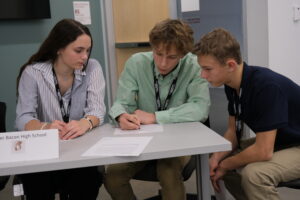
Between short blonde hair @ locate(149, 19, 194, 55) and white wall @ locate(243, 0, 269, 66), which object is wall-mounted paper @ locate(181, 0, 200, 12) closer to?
white wall @ locate(243, 0, 269, 66)

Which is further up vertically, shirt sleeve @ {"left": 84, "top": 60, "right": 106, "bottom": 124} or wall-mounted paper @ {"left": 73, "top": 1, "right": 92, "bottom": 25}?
wall-mounted paper @ {"left": 73, "top": 1, "right": 92, "bottom": 25}

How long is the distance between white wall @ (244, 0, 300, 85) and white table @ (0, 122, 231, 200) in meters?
1.19

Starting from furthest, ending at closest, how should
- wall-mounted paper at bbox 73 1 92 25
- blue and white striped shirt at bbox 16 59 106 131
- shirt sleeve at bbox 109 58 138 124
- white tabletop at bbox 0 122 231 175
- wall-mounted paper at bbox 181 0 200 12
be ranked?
wall-mounted paper at bbox 181 0 200 12 < wall-mounted paper at bbox 73 1 92 25 < shirt sleeve at bbox 109 58 138 124 < blue and white striped shirt at bbox 16 59 106 131 < white tabletop at bbox 0 122 231 175

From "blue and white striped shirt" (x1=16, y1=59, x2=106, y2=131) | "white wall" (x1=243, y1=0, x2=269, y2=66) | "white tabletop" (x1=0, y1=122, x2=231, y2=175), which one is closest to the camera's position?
"white tabletop" (x1=0, y1=122, x2=231, y2=175)

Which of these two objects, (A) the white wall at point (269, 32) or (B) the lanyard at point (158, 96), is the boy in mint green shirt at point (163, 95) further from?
(A) the white wall at point (269, 32)

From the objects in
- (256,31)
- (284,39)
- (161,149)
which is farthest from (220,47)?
(284,39)

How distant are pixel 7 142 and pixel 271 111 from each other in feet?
3.46

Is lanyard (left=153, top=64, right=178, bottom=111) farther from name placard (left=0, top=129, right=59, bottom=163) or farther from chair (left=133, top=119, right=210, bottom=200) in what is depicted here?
name placard (left=0, top=129, right=59, bottom=163)

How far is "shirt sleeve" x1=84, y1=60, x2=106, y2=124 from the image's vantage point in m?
1.82

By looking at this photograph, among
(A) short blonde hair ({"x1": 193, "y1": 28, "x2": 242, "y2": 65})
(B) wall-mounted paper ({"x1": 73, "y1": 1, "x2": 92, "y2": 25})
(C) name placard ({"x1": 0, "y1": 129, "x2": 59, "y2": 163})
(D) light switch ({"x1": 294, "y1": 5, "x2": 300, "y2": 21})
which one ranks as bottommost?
(C) name placard ({"x1": 0, "y1": 129, "x2": 59, "y2": 163})

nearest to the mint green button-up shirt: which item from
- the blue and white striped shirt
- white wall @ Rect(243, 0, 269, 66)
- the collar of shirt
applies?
the blue and white striped shirt

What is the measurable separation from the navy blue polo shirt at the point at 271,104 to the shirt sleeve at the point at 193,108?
0.21 m

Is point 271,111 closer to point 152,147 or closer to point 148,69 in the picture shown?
point 152,147

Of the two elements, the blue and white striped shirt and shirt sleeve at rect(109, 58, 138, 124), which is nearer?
the blue and white striped shirt
